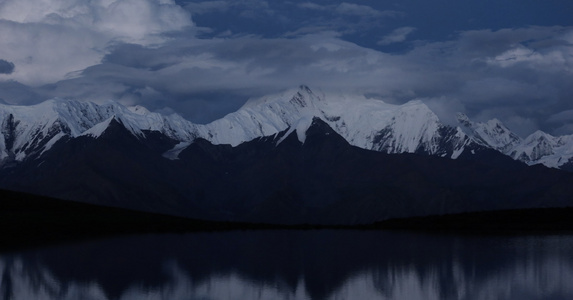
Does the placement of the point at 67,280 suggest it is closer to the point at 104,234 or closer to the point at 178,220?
the point at 104,234

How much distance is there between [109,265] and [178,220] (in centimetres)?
10726

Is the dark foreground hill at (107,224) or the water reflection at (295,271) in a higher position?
the dark foreground hill at (107,224)

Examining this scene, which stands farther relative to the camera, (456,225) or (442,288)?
(456,225)

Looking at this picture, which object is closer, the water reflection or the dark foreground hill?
the water reflection

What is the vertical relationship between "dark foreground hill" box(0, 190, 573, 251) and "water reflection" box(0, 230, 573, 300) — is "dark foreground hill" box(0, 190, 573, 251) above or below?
above

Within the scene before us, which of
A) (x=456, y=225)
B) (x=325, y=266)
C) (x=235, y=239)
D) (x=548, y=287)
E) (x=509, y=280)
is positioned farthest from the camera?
(x=456, y=225)

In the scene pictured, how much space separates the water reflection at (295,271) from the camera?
2800 inches

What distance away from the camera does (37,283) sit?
78.9 metres

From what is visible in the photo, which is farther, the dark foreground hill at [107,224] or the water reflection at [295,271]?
the dark foreground hill at [107,224]

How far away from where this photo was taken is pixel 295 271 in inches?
3381

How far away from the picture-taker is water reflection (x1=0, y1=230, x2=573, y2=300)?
71.1 metres

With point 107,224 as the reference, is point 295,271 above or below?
below

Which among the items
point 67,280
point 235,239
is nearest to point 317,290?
point 67,280

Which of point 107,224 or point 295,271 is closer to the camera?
point 295,271
